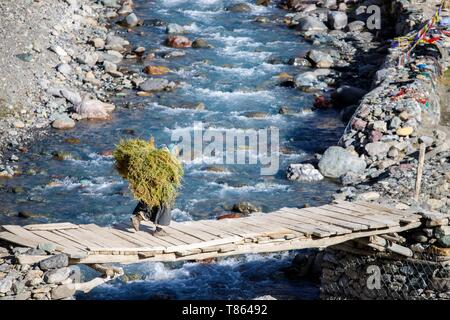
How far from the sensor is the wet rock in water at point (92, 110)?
26.2m

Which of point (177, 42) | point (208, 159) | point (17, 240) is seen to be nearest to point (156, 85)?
point (177, 42)

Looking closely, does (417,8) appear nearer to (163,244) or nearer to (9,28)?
(9,28)

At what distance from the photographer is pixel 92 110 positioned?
86.2 ft

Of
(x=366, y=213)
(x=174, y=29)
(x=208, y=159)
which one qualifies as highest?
(x=174, y=29)

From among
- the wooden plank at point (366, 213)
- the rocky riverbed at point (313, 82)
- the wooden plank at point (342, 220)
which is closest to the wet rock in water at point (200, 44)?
the rocky riverbed at point (313, 82)

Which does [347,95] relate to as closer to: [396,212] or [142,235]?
[396,212]

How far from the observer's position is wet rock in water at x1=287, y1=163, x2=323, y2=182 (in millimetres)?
22703

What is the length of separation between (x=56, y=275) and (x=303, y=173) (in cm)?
1163

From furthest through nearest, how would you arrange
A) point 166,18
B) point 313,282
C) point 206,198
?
point 166,18
point 206,198
point 313,282

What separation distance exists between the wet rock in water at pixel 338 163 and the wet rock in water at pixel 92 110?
23.5 feet
